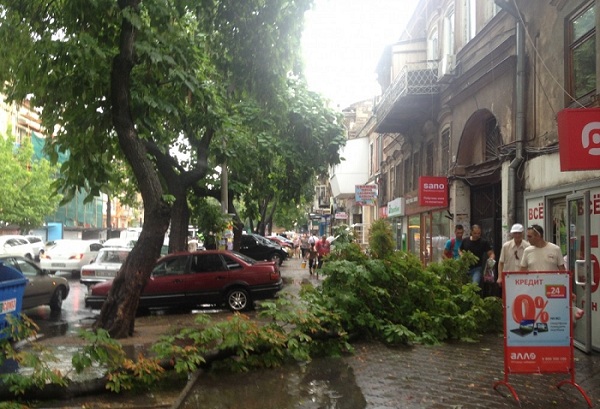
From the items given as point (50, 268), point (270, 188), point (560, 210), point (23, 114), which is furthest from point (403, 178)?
point (23, 114)

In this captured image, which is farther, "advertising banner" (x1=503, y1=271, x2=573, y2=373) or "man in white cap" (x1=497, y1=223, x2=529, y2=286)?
"man in white cap" (x1=497, y1=223, x2=529, y2=286)

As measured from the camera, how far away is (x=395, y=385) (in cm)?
695

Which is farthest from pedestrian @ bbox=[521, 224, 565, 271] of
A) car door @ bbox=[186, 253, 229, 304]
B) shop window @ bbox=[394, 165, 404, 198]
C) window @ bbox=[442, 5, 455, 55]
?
shop window @ bbox=[394, 165, 404, 198]

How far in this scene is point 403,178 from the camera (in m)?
27.0

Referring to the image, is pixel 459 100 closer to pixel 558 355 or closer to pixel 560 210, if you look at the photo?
pixel 560 210

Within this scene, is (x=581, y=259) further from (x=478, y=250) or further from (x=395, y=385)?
(x=395, y=385)

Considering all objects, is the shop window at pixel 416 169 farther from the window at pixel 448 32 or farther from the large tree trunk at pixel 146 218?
the large tree trunk at pixel 146 218

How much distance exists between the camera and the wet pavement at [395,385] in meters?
6.27

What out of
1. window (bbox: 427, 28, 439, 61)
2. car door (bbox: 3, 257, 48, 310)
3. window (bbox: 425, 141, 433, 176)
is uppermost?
window (bbox: 427, 28, 439, 61)

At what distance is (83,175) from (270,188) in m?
13.5

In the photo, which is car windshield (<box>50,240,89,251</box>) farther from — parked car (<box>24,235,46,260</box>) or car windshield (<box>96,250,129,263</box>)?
parked car (<box>24,235,46,260</box>)

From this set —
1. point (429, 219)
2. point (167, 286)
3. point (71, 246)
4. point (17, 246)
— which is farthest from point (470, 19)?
point (17, 246)

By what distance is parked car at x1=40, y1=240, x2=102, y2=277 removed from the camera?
76.8ft

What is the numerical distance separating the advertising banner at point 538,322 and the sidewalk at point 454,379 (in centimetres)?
37
